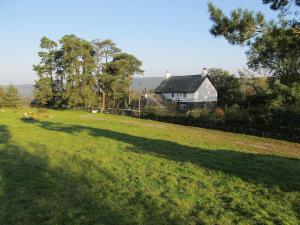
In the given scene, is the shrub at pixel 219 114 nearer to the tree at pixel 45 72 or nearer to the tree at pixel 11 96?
the tree at pixel 45 72

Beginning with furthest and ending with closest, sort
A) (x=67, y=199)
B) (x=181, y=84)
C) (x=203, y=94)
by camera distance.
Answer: (x=181, y=84) → (x=203, y=94) → (x=67, y=199)

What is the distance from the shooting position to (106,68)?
6212 centimetres

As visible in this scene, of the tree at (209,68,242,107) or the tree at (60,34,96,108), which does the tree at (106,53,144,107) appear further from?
the tree at (209,68,242,107)

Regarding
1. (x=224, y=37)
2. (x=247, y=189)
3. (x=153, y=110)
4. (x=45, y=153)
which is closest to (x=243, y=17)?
(x=224, y=37)

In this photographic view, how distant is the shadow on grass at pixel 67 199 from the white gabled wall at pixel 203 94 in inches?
1967

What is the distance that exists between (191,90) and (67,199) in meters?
53.1

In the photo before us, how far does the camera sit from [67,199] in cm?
800

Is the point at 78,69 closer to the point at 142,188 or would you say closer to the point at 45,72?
the point at 45,72

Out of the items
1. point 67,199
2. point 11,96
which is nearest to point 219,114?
point 67,199

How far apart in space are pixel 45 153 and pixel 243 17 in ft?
35.4

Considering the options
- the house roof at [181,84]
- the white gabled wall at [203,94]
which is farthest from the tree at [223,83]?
the house roof at [181,84]

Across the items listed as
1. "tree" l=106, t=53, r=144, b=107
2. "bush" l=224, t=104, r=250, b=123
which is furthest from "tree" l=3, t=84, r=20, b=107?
"bush" l=224, t=104, r=250, b=123

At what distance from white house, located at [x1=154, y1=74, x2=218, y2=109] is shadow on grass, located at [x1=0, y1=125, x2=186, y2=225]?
160 ft

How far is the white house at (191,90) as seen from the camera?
196ft
